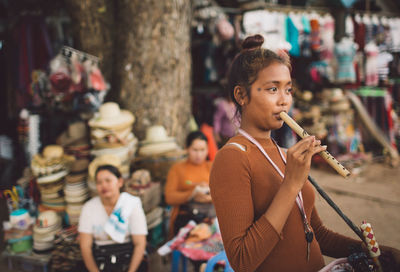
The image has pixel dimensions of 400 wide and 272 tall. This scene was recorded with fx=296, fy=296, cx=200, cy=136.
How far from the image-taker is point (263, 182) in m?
1.06

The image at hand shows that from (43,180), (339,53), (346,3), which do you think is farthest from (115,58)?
(346,3)

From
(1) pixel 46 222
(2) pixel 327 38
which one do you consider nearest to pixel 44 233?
(1) pixel 46 222

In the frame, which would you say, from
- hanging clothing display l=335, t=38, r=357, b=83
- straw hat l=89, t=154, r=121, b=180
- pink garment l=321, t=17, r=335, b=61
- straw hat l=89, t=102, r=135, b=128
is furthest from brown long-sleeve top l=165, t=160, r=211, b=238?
hanging clothing display l=335, t=38, r=357, b=83

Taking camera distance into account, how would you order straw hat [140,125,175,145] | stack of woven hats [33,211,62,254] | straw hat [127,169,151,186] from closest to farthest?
1. stack of woven hats [33,211,62,254]
2. straw hat [127,169,151,186]
3. straw hat [140,125,175,145]

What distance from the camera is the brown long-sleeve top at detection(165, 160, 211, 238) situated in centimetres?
293

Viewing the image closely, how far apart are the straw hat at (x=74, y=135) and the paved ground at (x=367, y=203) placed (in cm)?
143

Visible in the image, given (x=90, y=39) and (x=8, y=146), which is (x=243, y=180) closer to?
(x=90, y=39)

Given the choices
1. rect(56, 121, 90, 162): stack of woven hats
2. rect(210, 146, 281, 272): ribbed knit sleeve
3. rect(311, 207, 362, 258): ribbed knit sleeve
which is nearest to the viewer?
rect(210, 146, 281, 272): ribbed knit sleeve

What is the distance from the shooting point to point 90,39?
4.14 meters

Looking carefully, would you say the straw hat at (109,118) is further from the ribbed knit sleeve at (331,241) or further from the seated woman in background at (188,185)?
the ribbed knit sleeve at (331,241)

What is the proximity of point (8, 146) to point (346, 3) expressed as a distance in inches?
296

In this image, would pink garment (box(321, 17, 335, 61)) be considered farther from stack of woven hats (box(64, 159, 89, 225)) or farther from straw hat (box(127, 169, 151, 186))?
stack of woven hats (box(64, 159, 89, 225))

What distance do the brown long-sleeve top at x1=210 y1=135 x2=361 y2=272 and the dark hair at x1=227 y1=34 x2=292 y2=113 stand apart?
0.73ft

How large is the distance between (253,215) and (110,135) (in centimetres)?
274
